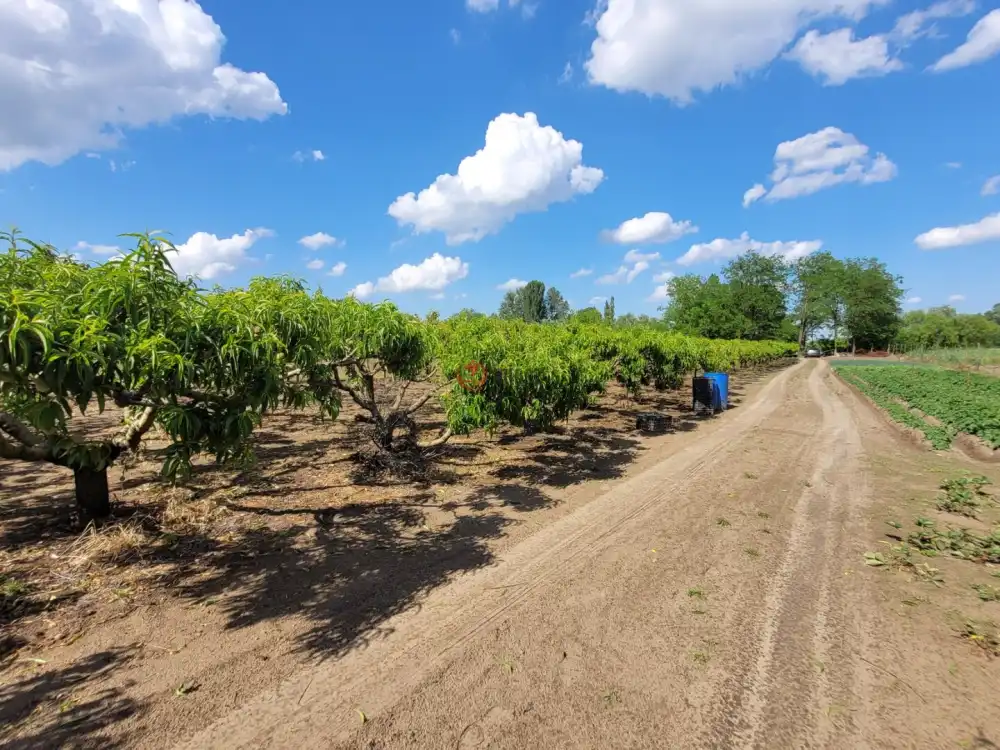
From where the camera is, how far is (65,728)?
2.74m

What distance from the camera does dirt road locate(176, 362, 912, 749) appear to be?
285 centimetres

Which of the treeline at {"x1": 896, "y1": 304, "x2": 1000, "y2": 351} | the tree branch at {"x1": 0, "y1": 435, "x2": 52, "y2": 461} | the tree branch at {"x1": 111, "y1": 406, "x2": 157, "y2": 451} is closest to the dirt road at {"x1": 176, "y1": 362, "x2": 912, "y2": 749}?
the tree branch at {"x1": 0, "y1": 435, "x2": 52, "y2": 461}

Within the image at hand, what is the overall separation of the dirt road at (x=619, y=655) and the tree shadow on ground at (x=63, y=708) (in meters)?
0.68

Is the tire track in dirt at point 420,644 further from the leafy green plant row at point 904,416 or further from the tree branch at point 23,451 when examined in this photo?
the leafy green plant row at point 904,416

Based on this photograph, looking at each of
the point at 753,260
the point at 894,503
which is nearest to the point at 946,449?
the point at 894,503

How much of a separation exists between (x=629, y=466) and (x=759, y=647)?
586cm

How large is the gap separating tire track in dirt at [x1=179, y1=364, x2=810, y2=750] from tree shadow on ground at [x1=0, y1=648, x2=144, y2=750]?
62 centimetres

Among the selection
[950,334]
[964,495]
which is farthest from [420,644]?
[950,334]

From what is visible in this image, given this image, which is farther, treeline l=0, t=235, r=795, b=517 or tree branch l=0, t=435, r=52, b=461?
tree branch l=0, t=435, r=52, b=461

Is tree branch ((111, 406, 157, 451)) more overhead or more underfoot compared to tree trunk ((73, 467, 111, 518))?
more overhead

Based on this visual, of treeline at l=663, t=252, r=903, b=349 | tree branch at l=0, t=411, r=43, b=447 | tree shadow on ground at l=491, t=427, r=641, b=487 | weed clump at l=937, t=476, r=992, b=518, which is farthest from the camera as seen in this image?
treeline at l=663, t=252, r=903, b=349

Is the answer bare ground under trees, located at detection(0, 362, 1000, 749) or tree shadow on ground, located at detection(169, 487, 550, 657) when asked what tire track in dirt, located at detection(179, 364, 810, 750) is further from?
tree shadow on ground, located at detection(169, 487, 550, 657)

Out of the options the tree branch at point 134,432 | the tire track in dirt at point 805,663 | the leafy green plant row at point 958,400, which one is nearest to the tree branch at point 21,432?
the tree branch at point 134,432

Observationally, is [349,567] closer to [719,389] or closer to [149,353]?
[149,353]
